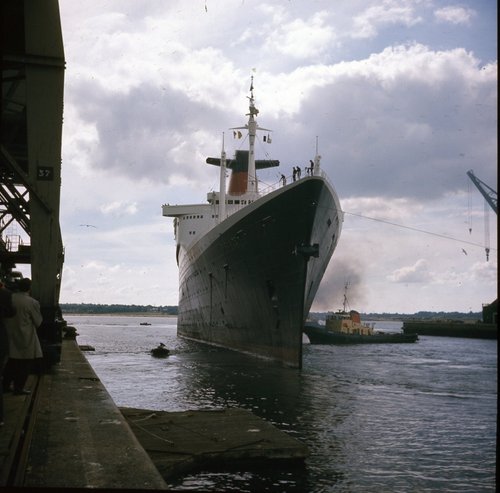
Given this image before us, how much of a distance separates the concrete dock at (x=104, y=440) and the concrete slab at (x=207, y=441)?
0.04ft

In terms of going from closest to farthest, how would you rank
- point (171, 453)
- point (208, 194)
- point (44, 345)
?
1. point (171, 453)
2. point (44, 345)
3. point (208, 194)

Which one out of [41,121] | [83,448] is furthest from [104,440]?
[41,121]

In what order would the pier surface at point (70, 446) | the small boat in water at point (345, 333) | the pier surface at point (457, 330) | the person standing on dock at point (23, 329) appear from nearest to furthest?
the pier surface at point (70, 446) < the person standing on dock at point (23, 329) < the small boat in water at point (345, 333) < the pier surface at point (457, 330)

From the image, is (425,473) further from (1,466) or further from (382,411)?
(1,466)

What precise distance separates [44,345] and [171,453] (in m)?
3.83

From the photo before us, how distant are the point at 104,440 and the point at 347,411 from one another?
377 inches

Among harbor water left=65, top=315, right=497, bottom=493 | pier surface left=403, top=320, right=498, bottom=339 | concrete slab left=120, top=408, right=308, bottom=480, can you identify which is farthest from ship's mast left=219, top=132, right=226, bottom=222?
pier surface left=403, top=320, right=498, bottom=339

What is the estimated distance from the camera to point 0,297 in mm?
5383

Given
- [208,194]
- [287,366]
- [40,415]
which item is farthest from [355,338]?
[40,415]

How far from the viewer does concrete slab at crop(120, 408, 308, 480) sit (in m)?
6.83

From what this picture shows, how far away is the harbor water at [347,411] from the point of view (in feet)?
25.4

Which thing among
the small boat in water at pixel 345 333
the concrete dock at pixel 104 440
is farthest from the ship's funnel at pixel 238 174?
the concrete dock at pixel 104 440

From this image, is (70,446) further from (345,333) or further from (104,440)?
(345,333)

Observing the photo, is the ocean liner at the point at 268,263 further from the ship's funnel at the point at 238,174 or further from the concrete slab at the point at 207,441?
the concrete slab at the point at 207,441
